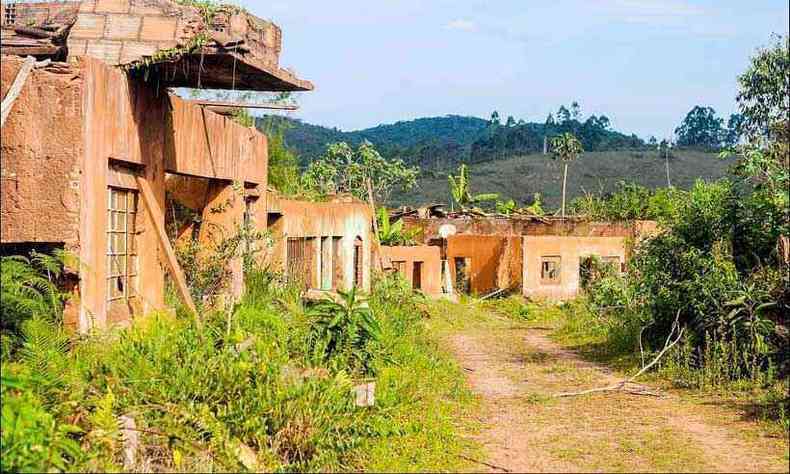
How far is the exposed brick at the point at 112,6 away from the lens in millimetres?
9922

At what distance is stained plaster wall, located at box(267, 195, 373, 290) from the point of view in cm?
1636

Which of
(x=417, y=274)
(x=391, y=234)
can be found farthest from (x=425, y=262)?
(x=391, y=234)

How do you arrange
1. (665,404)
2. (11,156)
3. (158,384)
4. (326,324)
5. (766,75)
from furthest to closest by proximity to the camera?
(766,75)
(665,404)
(326,324)
(11,156)
(158,384)

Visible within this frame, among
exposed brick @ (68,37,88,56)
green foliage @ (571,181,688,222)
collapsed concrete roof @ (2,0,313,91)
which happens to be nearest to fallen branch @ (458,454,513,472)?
collapsed concrete roof @ (2,0,313,91)

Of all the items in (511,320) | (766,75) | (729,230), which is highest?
(766,75)

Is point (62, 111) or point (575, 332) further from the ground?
point (62, 111)

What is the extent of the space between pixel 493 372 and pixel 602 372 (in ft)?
4.73

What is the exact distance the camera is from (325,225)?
19.3 meters

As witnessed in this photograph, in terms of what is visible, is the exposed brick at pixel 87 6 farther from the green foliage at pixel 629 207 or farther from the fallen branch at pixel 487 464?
the green foliage at pixel 629 207

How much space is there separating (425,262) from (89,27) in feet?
63.3

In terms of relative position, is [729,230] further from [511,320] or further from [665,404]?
[511,320]

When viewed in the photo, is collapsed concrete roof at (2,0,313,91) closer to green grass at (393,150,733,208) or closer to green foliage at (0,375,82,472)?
green foliage at (0,375,82,472)

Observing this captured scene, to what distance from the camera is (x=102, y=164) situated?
30.5 ft

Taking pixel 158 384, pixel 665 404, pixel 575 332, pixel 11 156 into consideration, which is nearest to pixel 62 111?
pixel 11 156
